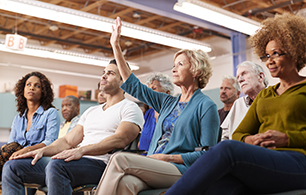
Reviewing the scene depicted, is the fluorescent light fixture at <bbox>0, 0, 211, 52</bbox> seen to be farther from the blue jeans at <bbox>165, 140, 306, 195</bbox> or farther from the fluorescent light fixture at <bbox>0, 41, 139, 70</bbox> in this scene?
the blue jeans at <bbox>165, 140, 306, 195</bbox>

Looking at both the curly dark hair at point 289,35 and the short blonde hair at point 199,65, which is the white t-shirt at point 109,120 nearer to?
the short blonde hair at point 199,65

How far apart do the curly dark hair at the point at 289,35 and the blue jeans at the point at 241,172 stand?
1.55ft

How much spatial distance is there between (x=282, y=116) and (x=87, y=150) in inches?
46.0

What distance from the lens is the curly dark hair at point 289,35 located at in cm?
142

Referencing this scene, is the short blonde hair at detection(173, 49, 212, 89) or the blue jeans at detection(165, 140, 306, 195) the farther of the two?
the short blonde hair at detection(173, 49, 212, 89)

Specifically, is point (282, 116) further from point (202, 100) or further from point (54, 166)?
point (54, 166)

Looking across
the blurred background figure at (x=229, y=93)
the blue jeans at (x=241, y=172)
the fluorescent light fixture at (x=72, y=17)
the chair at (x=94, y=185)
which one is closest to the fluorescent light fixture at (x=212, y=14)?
the fluorescent light fixture at (x=72, y=17)

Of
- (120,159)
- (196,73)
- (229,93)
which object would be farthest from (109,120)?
(229,93)

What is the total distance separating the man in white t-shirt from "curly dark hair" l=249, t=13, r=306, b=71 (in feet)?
3.37

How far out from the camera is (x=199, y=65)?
6.52 feet

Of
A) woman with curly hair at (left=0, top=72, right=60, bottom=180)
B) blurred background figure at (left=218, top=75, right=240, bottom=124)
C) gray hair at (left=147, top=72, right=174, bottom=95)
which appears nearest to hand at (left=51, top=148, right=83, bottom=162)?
woman with curly hair at (left=0, top=72, right=60, bottom=180)

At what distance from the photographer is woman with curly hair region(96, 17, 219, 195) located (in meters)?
1.44

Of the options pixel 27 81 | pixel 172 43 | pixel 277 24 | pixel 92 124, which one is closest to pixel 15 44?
pixel 172 43

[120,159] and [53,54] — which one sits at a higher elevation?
[53,54]
